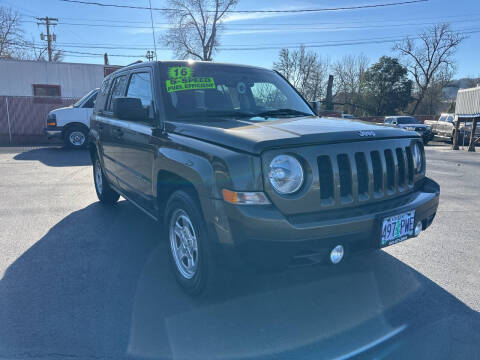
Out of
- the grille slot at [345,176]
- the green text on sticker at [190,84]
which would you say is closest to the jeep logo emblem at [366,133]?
the grille slot at [345,176]

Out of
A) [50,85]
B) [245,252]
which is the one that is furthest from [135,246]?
[50,85]

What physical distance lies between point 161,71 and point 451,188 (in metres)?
6.55

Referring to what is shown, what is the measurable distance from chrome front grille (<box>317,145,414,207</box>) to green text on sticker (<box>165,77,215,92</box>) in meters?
1.63

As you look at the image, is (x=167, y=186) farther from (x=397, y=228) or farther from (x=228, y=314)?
(x=397, y=228)

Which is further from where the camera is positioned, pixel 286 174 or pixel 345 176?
pixel 345 176

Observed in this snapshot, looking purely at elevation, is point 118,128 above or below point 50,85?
below

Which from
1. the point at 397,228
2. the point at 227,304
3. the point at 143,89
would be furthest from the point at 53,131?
the point at 397,228

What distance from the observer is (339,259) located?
2500 millimetres

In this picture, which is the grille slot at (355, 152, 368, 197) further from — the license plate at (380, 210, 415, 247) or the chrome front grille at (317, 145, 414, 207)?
the license plate at (380, 210, 415, 247)

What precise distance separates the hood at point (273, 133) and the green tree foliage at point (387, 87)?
130 feet

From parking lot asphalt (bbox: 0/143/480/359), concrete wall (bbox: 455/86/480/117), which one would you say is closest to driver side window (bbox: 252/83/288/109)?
parking lot asphalt (bbox: 0/143/480/359)

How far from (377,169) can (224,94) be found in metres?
1.67

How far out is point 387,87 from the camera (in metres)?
39.5

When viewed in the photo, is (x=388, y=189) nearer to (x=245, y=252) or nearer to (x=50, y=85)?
(x=245, y=252)
